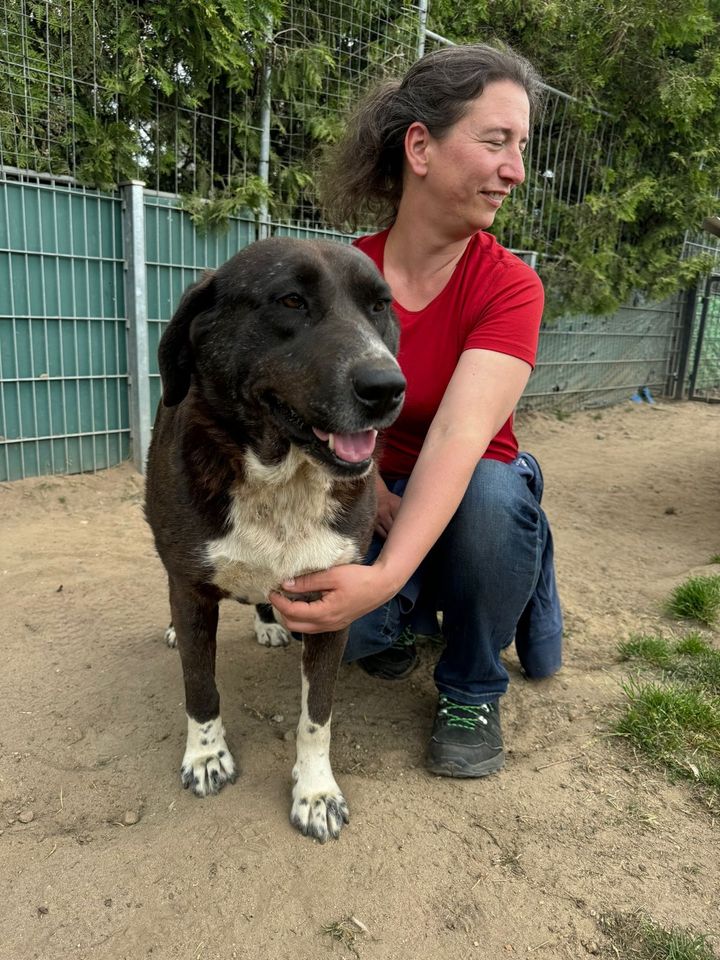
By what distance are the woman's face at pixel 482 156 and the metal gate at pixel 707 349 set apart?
812 centimetres

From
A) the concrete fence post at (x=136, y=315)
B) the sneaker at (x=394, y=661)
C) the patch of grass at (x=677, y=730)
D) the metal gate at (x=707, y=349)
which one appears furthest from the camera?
the metal gate at (x=707, y=349)

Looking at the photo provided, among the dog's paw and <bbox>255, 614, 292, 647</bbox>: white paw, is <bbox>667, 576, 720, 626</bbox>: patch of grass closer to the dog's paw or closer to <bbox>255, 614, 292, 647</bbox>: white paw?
<bbox>255, 614, 292, 647</bbox>: white paw

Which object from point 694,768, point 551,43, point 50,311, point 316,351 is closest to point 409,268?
point 316,351

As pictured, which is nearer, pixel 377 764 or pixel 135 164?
pixel 377 764

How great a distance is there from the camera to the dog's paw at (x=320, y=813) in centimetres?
177

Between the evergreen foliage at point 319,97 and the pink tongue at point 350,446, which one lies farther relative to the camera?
the evergreen foliage at point 319,97

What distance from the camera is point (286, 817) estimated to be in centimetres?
184

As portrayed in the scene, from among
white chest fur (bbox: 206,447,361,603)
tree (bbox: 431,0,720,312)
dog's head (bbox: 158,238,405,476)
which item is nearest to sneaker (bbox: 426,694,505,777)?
white chest fur (bbox: 206,447,361,603)

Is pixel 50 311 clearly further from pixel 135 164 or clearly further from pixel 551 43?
pixel 551 43

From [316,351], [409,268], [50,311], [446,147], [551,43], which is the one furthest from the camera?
[551,43]

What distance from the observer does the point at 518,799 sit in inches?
75.5

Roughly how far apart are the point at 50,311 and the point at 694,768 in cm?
405

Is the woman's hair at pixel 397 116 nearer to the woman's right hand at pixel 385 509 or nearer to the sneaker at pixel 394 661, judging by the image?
the woman's right hand at pixel 385 509

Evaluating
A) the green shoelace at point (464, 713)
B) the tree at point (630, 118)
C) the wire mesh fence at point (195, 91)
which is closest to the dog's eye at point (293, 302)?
the green shoelace at point (464, 713)
